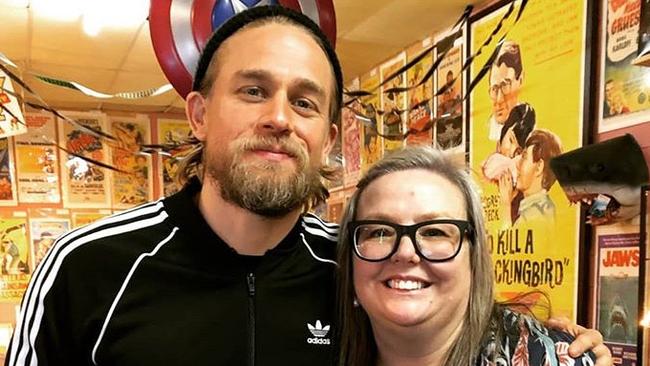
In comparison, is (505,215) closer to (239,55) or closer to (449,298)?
(449,298)

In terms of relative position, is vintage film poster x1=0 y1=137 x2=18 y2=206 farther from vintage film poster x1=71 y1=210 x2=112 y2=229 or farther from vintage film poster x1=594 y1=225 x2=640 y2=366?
vintage film poster x1=594 y1=225 x2=640 y2=366

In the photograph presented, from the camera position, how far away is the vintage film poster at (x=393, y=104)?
3619mm

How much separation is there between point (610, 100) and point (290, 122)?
1337mm

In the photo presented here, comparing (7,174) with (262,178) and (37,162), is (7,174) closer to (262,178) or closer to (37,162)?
(37,162)

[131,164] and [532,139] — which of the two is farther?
[131,164]

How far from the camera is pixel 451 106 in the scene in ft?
10.2

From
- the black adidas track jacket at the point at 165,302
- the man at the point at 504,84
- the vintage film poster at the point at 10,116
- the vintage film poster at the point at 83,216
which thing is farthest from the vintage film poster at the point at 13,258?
the black adidas track jacket at the point at 165,302

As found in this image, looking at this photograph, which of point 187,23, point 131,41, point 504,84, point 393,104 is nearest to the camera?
point 187,23

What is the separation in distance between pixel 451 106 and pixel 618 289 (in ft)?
4.19

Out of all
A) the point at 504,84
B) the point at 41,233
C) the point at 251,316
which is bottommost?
the point at 41,233

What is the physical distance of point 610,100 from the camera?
2.17 meters

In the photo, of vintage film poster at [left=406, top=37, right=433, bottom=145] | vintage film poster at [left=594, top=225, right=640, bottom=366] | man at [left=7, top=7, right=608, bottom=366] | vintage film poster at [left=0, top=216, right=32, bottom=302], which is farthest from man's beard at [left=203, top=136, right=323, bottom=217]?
vintage film poster at [left=0, top=216, right=32, bottom=302]

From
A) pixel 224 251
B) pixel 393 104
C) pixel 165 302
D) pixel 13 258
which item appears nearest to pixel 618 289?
pixel 224 251

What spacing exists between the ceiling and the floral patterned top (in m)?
1.88
